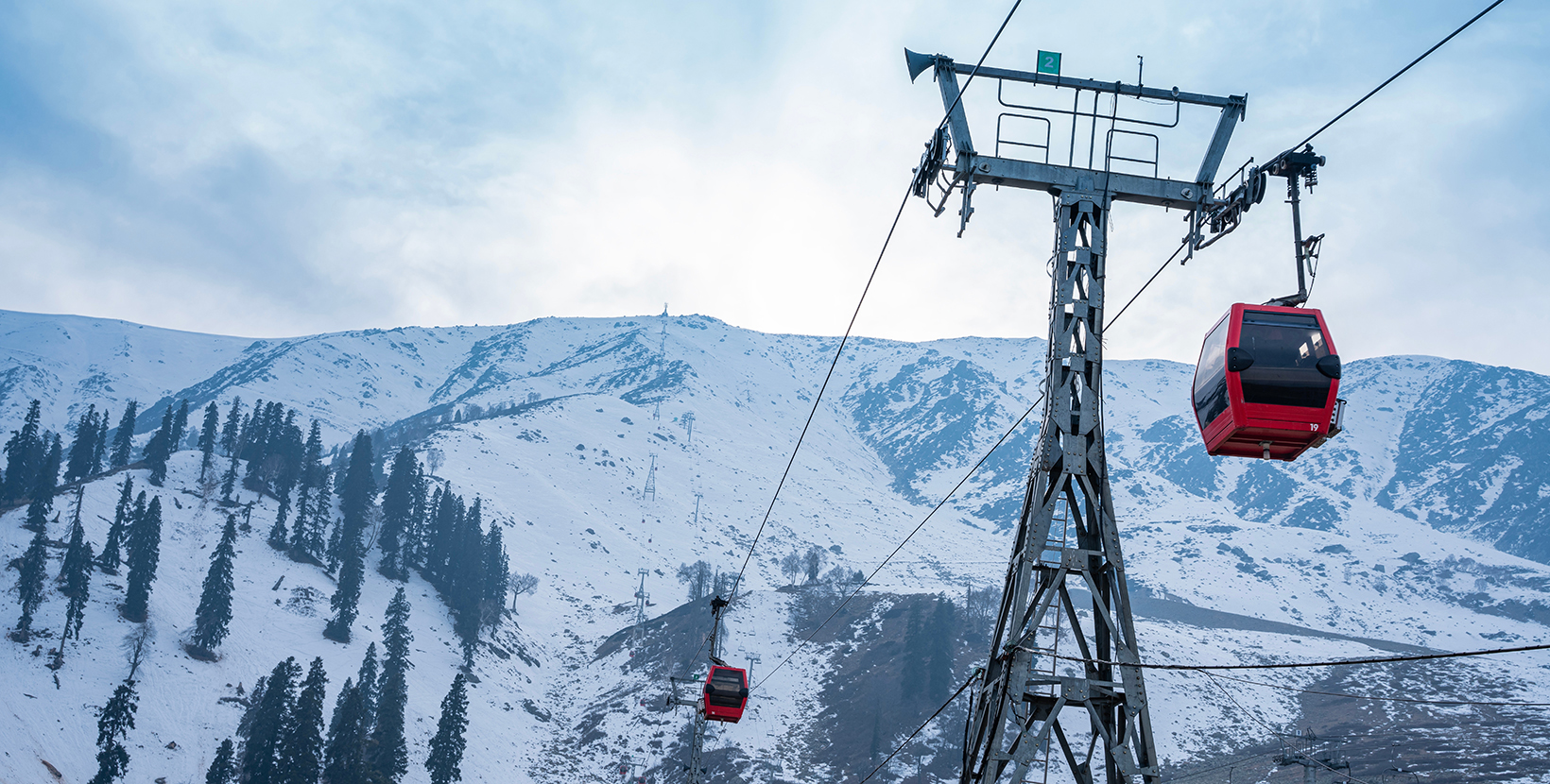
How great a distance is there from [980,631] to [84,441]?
365ft

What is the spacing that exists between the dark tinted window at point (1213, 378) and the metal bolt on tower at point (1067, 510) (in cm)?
224

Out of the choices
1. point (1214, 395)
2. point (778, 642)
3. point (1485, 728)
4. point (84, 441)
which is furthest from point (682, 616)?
point (1214, 395)

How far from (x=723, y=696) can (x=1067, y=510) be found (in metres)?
22.0

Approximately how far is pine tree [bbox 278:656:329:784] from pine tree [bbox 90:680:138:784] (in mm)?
16453

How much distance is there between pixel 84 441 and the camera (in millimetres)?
126625

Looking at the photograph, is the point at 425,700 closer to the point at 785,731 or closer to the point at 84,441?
the point at 785,731

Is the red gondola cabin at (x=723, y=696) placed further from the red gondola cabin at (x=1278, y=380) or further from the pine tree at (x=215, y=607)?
the pine tree at (x=215, y=607)

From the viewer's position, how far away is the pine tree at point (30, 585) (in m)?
86.7

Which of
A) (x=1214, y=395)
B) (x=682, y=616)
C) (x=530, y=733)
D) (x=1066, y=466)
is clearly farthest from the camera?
(x=682, y=616)

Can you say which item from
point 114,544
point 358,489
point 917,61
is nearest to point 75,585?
point 114,544

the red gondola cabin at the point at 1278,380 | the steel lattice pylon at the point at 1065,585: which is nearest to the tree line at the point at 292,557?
the steel lattice pylon at the point at 1065,585

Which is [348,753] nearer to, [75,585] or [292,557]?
[75,585]

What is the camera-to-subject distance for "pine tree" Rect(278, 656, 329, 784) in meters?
60.7

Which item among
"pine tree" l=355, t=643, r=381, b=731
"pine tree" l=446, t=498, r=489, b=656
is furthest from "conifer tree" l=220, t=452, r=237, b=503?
"pine tree" l=355, t=643, r=381, b=731
